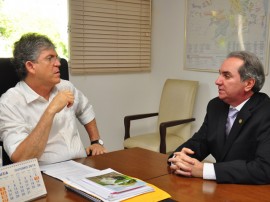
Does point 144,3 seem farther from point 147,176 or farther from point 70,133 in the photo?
point 147,176

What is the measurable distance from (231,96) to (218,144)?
0.25 m

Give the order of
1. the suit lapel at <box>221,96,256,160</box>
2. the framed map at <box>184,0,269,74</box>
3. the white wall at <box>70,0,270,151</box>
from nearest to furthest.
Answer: the suit lapel at <box>221,96,256,160</box> → the framed map at <box>184,0,269,74</box> → the white wall at <box>70,0,270,151</box>

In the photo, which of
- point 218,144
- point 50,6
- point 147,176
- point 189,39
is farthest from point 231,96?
point 50,6

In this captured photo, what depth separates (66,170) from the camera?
1494 mm

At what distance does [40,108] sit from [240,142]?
1.10m

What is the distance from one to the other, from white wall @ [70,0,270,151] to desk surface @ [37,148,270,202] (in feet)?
5.47

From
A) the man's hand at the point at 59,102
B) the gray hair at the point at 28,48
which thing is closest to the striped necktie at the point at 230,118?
the man's hand at the point at 59,102

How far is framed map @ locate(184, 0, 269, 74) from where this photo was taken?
110 inches

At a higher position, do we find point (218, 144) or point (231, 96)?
point (231, 96)

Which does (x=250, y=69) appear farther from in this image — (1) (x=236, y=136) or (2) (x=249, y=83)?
(1) (x=236, y=136)

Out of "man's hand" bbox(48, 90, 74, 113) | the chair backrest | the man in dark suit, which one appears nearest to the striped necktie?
the man in dark suit

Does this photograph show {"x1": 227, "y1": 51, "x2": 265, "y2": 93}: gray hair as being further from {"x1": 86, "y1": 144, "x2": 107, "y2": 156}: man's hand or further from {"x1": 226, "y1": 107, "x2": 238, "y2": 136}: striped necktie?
{"x1": 86, "y1": 144, "x2": 107, "y2": 156}: man's hand

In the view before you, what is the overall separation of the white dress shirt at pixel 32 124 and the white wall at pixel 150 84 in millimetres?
1303

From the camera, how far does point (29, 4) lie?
2.90 m
